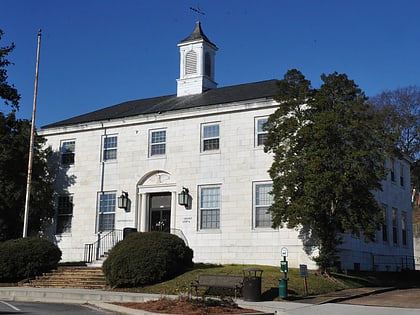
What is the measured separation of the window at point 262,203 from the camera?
996 inches

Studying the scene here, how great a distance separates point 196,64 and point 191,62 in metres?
0.44

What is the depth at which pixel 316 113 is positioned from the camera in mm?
22625

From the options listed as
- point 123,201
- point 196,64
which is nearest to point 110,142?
point 123,201

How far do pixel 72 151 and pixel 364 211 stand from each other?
53.2 ft

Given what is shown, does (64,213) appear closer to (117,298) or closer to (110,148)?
(110,148)

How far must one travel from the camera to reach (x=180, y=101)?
30.8 metres

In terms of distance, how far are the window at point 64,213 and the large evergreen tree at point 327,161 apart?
12154 millimetres

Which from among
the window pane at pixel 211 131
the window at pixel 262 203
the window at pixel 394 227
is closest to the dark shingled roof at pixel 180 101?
the window pane at pixel 211 131

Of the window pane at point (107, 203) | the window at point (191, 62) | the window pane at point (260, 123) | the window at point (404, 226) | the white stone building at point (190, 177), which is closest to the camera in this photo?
the white stone building at point (190, 177)

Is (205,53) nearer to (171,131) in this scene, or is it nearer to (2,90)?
(171,131)

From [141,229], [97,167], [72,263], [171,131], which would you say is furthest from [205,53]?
[72,263]

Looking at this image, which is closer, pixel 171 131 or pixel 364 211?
pixel 364 211

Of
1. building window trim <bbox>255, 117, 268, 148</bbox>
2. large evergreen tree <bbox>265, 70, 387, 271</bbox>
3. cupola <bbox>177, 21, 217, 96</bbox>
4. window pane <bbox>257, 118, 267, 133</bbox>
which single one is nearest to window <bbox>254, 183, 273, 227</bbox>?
building window trim <bbox>255, 117, 268, 148</bbox>

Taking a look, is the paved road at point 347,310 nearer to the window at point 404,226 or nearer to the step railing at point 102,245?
the step railing at point 102,245
